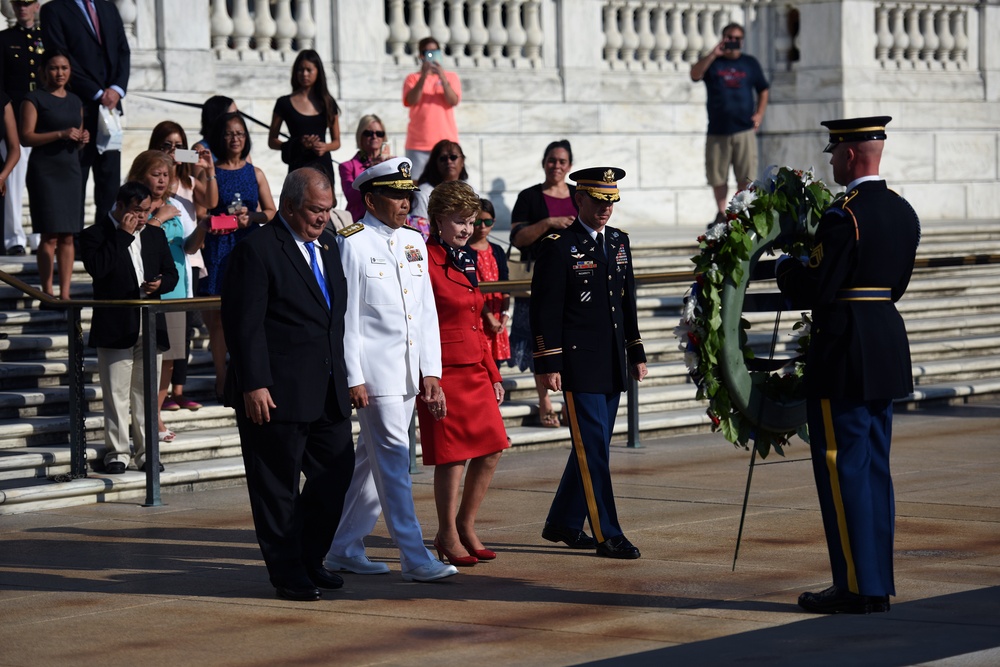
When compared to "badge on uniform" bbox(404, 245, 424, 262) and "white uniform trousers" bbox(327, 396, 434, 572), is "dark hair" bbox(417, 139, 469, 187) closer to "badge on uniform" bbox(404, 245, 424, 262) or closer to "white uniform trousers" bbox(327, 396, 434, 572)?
"badge on uniform" bbox(404, 245, 424, 262)

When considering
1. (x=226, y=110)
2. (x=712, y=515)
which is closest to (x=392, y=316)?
(x=712, y=515)

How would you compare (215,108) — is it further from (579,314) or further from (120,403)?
(579,314)

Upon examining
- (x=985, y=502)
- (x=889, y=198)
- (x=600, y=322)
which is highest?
(x=889, y=198)

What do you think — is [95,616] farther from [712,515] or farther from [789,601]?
[712,515]

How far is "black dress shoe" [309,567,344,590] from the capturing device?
7.65 metres

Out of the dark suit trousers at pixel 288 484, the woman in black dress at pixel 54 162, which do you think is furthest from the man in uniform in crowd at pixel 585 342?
the woman in black dress at pixel 54 162

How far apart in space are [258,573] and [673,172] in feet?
44.3

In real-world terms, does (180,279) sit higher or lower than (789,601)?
higher

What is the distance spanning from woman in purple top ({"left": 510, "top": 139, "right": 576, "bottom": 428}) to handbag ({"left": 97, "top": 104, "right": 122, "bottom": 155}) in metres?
3.00

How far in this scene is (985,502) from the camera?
31.9 ft

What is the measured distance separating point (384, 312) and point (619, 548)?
1598 millimetres

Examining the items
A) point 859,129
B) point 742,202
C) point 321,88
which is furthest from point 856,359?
point 321,88

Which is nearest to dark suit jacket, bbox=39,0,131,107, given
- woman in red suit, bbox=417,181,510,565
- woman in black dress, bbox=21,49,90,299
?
woman in black dress, bbox=21,49,90,299

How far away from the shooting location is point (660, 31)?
70.0ft
